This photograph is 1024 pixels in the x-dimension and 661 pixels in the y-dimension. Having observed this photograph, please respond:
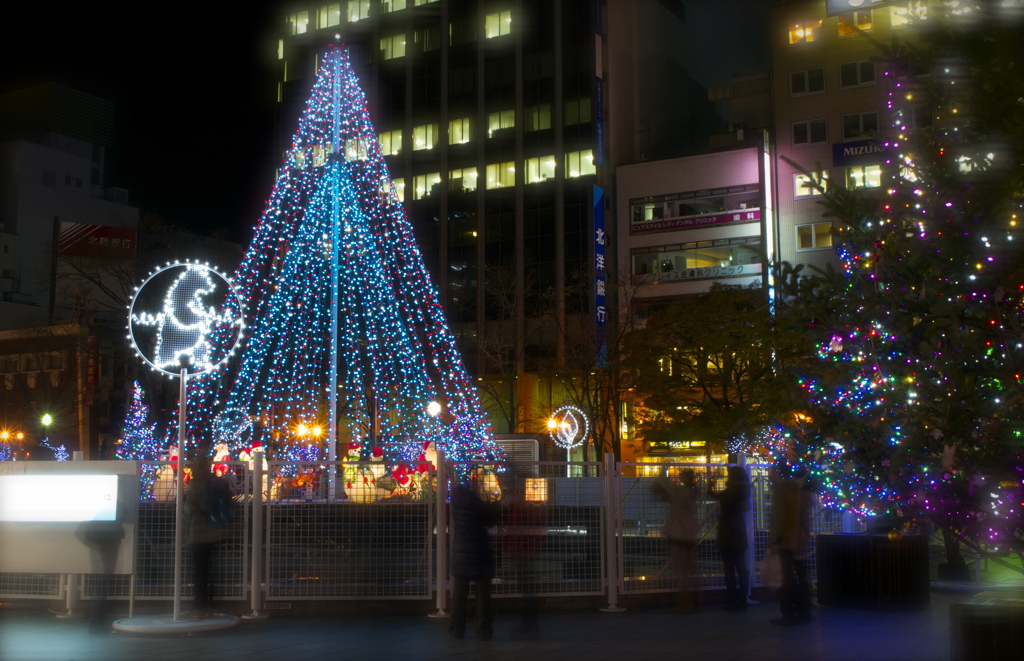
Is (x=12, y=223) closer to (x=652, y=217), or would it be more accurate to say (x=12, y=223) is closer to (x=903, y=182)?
(x=652, y=217)

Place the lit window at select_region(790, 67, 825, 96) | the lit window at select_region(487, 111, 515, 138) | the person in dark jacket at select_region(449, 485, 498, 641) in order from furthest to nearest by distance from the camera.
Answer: the lit window at select_region(487, 111, 515, 138), the lit window at select_region(790, 67, 825, 96), the person in dark jacket at select_region(449, 485, 498, 641)

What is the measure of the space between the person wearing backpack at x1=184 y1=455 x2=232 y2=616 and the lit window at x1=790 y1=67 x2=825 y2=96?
1827 inches

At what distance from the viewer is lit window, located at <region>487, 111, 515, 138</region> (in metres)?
62.9

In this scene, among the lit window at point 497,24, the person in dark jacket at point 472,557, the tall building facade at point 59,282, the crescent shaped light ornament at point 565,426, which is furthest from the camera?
the lit window at point 497,24

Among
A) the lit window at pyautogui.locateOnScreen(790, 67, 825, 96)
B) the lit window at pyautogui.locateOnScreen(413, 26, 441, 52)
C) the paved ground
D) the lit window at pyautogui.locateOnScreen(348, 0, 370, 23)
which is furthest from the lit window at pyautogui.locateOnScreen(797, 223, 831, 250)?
the paved ground

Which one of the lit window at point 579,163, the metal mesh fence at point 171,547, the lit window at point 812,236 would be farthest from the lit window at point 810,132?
the metal mesh fence at point 171,547

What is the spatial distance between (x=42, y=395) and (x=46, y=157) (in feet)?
83.4

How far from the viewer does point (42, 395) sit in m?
66.0

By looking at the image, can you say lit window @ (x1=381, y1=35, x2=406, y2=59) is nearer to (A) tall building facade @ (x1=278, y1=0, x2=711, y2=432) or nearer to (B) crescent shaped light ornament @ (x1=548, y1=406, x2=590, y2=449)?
(A) tall building facade @ (x1=278, y1=0, x2=711, y2=432)

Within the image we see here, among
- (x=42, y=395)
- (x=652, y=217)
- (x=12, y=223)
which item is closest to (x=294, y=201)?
(x=652, y=217)

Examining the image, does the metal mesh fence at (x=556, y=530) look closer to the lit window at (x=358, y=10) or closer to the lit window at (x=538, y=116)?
the lit window at (x=538, y=116)

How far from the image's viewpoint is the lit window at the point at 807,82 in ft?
168

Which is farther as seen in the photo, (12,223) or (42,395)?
(12,223)

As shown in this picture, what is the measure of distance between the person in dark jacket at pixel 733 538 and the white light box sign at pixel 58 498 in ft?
24.4
